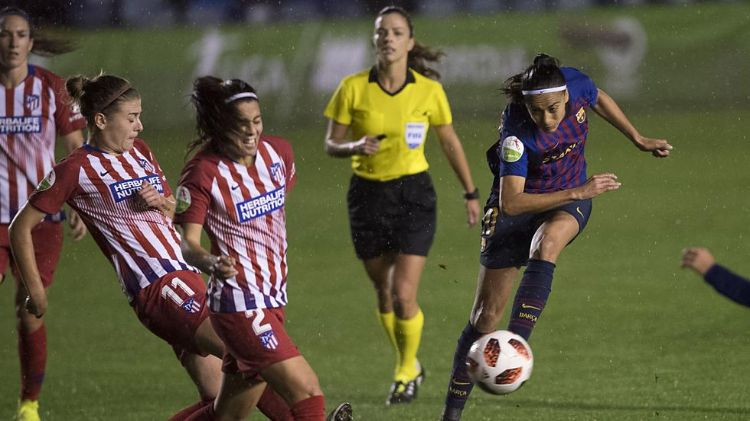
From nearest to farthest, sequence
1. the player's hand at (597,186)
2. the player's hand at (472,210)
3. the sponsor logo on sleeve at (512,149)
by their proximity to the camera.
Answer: the player's hand at (597,186) → the sponsor logo on sleeve at (512,149) → the player's hand at (472,210)

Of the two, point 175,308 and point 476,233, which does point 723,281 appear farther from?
point 476,233

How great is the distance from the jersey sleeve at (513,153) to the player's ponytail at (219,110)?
135 centimetres

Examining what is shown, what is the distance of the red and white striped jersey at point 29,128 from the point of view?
7.02 m

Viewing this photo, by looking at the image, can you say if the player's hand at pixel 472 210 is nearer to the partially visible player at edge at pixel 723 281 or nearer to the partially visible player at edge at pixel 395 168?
the partially visible player at edge at pixel 395 168

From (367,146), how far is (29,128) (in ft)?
6.29

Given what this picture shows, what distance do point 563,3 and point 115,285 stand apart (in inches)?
491

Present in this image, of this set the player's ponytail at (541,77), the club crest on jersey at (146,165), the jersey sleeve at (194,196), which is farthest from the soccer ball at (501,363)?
the club crest on jersey at (146,165)

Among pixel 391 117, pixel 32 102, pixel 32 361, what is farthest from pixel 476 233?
pixel 32 361

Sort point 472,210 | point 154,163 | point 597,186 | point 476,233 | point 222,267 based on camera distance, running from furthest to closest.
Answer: point 476,233 → point 472,210 → point 154,163 → point 597,186 → point 222,267

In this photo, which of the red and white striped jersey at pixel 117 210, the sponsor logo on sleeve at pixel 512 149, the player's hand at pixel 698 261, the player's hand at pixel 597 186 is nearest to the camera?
the player's hand at pixel 698 261

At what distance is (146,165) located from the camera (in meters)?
5.44

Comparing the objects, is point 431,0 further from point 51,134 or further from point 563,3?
point 51,134

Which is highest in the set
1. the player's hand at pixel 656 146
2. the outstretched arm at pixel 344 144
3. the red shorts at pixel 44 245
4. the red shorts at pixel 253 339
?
the player's hand at pixel 656 146

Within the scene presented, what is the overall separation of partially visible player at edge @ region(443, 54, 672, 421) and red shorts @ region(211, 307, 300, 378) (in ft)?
4.07
